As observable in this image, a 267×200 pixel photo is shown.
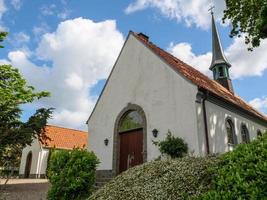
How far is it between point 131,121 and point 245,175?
10.5m

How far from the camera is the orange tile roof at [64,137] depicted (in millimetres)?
29188

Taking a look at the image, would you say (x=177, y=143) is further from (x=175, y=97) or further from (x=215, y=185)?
(x=215, y=185)

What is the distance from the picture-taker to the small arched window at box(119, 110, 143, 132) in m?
13.3

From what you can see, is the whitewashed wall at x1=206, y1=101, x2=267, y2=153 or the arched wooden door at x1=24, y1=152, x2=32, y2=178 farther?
the arched wooden door at x1=24, y1=152, x2=32, y2=178

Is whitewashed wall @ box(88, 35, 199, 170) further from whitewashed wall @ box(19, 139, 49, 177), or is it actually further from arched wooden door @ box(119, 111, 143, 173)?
whitewashed wall @ box(19, 139, 49, 177)

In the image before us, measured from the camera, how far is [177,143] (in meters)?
10.8

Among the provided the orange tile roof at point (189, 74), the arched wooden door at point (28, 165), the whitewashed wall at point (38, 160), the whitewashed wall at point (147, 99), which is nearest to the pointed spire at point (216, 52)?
the orange tile roof at point (189, 74)

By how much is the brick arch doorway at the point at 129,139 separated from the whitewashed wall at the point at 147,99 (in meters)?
0.34

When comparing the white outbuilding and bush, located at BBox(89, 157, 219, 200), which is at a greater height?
the white outbuilding

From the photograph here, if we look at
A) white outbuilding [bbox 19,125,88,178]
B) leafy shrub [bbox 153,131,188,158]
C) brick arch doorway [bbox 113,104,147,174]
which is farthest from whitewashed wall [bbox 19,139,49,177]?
leafy shrub [bbox 153,131,188,158]

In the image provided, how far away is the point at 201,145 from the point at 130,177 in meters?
6.11

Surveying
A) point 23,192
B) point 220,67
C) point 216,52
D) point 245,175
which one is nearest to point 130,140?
point 23,192

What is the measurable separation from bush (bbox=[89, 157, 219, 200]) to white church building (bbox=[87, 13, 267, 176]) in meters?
5.74

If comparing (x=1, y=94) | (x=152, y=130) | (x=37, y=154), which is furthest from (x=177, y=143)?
(x=37, y=154)
